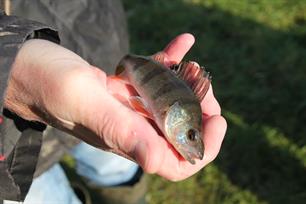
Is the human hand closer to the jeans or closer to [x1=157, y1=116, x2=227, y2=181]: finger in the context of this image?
[x1=157, y1=116, x2=227, y2=181]: finger

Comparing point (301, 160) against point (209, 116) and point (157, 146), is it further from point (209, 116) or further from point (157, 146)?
point (157, 146)

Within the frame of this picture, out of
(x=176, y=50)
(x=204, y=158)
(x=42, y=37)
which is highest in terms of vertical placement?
(x=42, y=37)

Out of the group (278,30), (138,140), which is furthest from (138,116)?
(278,30)

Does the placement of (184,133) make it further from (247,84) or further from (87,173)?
(247,84)

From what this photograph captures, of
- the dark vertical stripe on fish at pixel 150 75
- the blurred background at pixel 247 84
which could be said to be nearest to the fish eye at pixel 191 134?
the dark vertical stripe on fish at pixel 150 75

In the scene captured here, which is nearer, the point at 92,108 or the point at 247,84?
the point at 92,108

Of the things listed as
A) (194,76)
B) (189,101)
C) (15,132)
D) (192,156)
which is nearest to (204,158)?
(192,156)

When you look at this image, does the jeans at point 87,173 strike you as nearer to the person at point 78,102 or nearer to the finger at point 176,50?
the person at point 78,102

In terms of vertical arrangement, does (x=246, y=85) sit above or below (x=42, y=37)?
below
